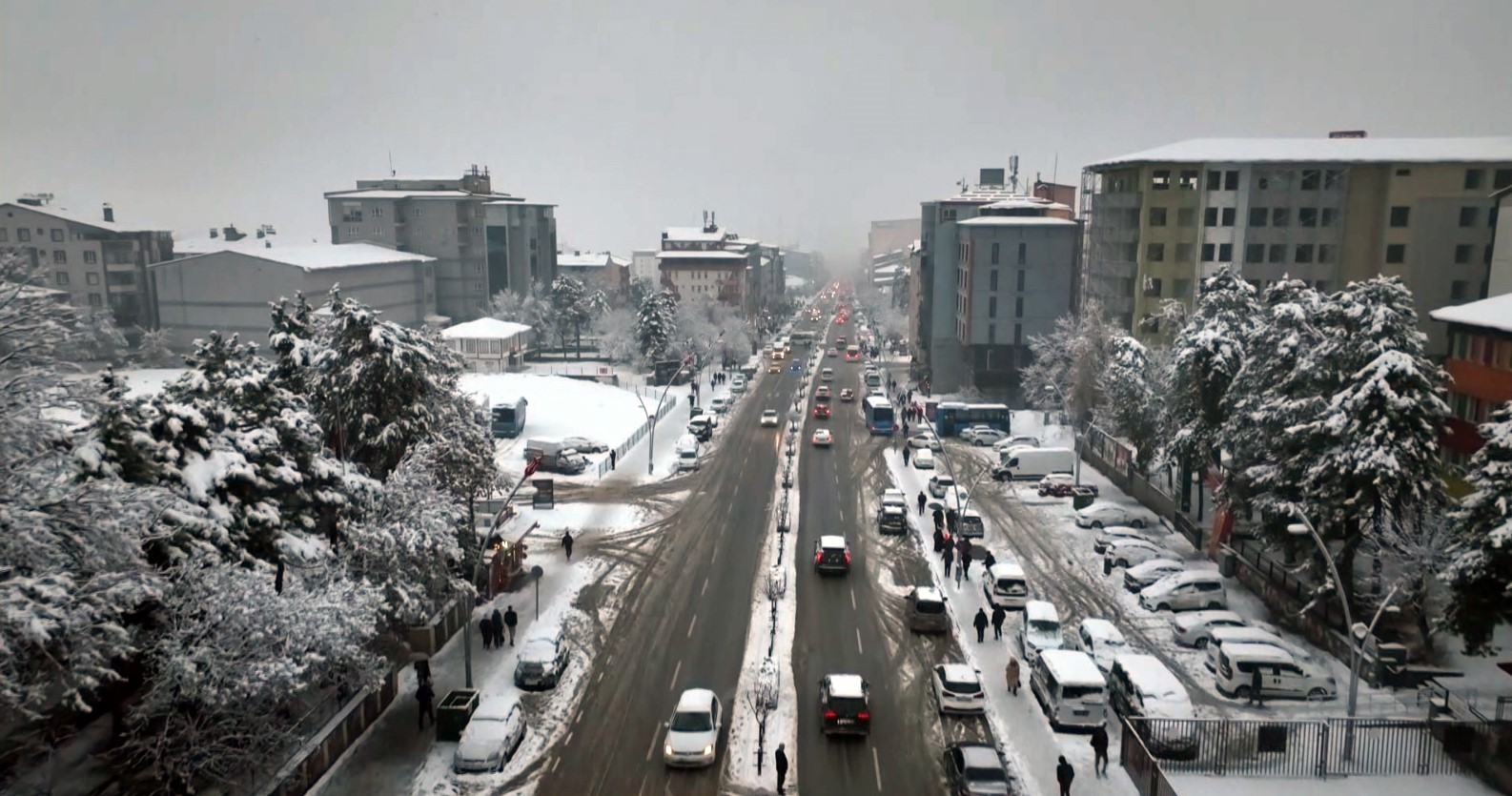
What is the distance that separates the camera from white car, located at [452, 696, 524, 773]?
22.0 m

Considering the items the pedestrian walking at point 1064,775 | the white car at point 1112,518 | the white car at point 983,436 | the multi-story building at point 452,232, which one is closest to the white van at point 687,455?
the white car at point 983,436

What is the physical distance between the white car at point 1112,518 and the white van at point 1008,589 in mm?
11067

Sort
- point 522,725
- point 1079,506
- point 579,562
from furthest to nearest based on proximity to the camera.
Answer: point 1079,506, point 579,562, point 522,725

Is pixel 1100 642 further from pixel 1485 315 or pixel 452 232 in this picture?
pixel 452 232

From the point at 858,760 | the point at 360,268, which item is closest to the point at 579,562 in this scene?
the point at 858,760

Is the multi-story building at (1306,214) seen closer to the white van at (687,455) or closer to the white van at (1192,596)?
the white van at (687,455)

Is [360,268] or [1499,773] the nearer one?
[1499,773]

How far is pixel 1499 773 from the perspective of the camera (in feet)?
71.6

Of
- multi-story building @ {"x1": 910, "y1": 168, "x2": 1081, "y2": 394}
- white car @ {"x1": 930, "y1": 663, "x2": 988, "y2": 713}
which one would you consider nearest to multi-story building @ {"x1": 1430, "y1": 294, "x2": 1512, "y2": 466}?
white car @ {"x1": 930, "y1": 663, "x2": 988, "y2": 713}

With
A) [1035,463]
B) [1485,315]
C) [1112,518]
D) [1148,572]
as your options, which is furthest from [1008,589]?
[1035,463]

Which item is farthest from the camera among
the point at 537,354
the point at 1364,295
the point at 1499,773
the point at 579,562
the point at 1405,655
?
the point at 537,354

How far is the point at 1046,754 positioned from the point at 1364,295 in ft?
59.7

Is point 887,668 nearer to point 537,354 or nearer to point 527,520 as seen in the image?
point 527,520

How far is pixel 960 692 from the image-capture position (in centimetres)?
2484
